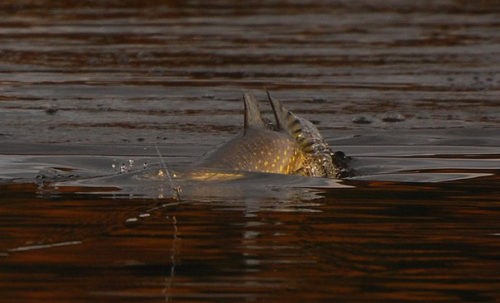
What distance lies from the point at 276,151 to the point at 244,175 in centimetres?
58

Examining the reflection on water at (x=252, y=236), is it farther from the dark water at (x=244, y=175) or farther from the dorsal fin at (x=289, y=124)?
the dorsal fin at (x=289, y=124)

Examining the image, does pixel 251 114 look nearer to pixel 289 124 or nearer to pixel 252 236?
pixel 289 124

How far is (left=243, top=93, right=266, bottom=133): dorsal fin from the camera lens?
10.4 meters

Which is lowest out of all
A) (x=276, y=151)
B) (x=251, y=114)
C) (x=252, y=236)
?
(x=252, y=236)

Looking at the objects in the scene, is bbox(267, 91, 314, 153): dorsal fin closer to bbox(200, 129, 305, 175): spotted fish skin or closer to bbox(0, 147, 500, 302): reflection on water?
bbox(200, 129, 305, 175): spotted fish skin

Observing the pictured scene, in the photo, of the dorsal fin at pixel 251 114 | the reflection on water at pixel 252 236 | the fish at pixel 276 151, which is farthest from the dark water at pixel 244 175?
the dorsal fin at pixel 251 114

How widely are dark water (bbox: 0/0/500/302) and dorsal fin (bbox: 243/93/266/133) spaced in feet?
1.66

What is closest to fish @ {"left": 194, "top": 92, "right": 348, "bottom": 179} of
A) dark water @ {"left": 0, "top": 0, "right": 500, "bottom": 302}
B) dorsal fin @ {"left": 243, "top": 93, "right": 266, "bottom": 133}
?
dorsal fin @ {"left": 243, "top": 93, "right": 266, "bottom": 133}

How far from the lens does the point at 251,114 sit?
1049 centimetres

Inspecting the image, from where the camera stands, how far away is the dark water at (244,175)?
697 cm

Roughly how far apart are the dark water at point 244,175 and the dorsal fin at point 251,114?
506 mm

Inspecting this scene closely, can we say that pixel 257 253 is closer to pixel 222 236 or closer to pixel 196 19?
pixel 222 236

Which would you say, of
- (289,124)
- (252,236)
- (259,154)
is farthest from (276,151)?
(252,236)

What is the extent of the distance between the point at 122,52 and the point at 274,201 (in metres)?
11.3
